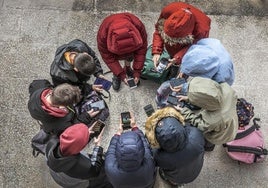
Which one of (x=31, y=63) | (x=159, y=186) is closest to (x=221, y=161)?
(x=159, y=186)

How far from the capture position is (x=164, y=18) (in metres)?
4.68

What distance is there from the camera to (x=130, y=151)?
11.8 ft

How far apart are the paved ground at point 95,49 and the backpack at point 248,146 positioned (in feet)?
0.63

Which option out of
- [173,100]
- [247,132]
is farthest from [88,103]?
[247,132]

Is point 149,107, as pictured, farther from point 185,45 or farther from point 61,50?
point 61,50

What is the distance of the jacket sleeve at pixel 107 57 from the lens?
461cm

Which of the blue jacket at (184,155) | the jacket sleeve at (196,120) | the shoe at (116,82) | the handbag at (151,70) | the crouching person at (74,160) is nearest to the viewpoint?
the crouching person at (74,160)

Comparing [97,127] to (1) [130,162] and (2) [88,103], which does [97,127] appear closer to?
(2) [88,103]

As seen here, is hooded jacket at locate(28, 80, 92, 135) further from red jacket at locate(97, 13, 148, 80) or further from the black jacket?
red jacket at locate(97, 13, 148, 80)

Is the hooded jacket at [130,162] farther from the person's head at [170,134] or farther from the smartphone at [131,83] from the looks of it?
the smartphone at [131,83]

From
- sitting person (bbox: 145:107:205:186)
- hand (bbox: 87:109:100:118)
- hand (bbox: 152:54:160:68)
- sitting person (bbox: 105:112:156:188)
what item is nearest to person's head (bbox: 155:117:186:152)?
sitting person (bbox: 145:107:205:186)

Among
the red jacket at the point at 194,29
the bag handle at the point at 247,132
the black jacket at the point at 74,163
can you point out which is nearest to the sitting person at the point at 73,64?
the black jacket at the point at 74,163

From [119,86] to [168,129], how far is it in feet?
5.86

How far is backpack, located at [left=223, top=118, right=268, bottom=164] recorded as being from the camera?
4.75 m
